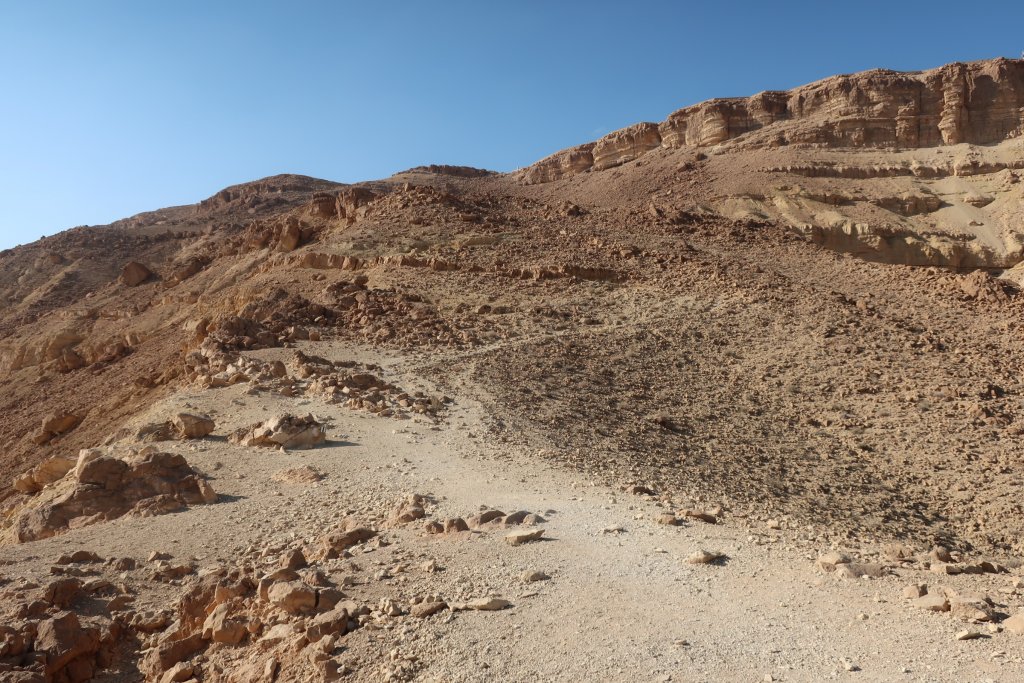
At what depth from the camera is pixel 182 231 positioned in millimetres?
46719

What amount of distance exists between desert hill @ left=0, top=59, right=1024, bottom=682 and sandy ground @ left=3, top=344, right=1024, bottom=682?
0.04 meters

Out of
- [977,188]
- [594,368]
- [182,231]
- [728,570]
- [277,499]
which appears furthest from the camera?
[182,231]

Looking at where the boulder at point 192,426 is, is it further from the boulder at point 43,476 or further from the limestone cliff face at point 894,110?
the limestone cliff face at point 894,110

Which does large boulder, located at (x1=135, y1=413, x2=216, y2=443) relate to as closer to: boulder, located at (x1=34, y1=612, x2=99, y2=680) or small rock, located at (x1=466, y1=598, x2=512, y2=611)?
boulder, located at (x1=34, y1=612, x2=99, y2=680)

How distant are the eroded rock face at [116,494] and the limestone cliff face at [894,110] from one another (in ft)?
90.1

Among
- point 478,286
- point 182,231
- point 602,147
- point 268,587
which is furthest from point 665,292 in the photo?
point 182,231

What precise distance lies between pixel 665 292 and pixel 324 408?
10.3 metres

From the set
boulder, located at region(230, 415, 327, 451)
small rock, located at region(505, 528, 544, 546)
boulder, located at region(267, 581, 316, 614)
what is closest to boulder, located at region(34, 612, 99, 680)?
boulder, located at region(267, 581, 316, 614)

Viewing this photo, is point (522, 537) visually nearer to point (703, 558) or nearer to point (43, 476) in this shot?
point (703, 558)

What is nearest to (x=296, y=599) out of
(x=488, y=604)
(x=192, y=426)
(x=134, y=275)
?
(x=488, y=604)

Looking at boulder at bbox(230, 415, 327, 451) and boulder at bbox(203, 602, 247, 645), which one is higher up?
boulder at bbox(230, 415, 327, 451)

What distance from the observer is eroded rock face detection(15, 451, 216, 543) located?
9.67 metres

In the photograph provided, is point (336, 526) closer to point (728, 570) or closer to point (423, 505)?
point (423, 505)

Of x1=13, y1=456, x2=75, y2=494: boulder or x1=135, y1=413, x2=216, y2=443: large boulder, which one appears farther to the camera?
x1=13, y1=456, x2=75, y2=494: boulder
